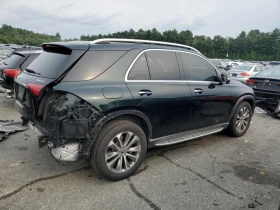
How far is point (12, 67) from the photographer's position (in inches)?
269

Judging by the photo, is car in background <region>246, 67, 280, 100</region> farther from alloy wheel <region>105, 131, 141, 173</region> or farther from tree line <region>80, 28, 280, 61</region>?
tree line <region>80, 28, 280, 61</region>

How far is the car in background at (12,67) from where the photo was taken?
6.66 metres

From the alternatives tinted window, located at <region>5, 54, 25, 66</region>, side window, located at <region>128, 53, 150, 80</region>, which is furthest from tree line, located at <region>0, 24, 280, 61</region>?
side window, located at <region>128, 53, 150, 80</region>

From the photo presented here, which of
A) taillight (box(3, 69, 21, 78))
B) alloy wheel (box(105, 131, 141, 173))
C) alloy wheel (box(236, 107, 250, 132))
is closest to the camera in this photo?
alloy wheel (box(105, 131, 141, 173))

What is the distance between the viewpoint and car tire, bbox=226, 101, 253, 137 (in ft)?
16.8

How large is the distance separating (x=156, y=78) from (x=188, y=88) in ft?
2.13

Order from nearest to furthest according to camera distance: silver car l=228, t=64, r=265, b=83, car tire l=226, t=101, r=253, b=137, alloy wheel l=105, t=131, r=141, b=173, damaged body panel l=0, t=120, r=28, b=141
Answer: alloy wheel l=105, t=131, r=141, b=173 → damaged body panel l=0, t=120, r=28, b=141 → car tire l=226, t=101, r=253, b=137 → silver car l=228, t=64, r=265, b=83

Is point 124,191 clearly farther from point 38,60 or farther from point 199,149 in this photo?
point 38,60

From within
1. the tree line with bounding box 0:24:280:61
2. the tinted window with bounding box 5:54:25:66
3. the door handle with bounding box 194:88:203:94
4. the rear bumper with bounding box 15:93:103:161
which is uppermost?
the tree line with bounding box 0:24:280:61

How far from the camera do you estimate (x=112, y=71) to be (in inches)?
131

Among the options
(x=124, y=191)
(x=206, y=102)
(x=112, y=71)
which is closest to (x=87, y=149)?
(x=124, y=191)

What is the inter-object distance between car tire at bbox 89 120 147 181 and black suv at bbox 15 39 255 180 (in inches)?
0.4

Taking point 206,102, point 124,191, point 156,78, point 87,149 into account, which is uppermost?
point 156,78

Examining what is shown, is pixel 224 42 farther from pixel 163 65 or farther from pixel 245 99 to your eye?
pixel 163 65
